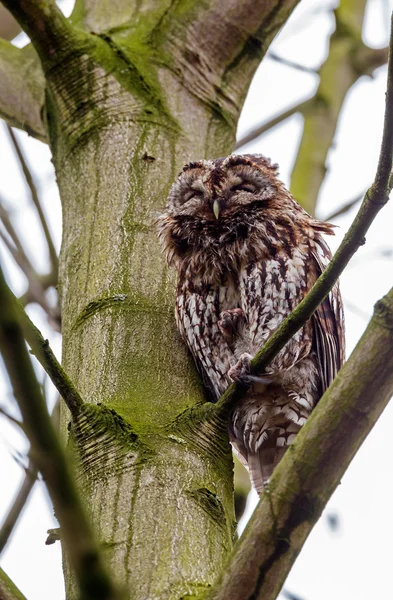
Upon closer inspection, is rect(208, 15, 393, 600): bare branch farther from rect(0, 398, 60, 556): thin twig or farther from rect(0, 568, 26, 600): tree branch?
rect(0, 398, 60, 556): thin twig

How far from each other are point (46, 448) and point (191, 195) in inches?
106

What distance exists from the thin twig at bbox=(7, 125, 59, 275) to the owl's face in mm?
1159

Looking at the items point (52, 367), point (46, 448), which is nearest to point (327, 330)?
point (52, 367)

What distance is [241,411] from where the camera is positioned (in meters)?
3.63

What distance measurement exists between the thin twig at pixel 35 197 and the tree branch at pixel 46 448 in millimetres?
3456

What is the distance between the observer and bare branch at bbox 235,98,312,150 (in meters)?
5.32

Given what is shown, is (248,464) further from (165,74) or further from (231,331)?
(165,74)

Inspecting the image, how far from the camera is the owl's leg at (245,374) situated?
2.51 m

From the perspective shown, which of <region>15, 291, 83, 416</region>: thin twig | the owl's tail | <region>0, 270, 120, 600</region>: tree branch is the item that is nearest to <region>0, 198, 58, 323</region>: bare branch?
the owl's tail

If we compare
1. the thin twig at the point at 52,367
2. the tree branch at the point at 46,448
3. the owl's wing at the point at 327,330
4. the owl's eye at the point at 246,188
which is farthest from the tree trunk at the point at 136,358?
the tree branch at the point at 46,448

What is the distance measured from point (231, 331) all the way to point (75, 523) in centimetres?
239

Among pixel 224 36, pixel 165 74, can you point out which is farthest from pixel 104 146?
pixel 224 36

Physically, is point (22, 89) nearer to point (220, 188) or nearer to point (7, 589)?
point (220, 188)

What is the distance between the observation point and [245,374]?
2584 mm
